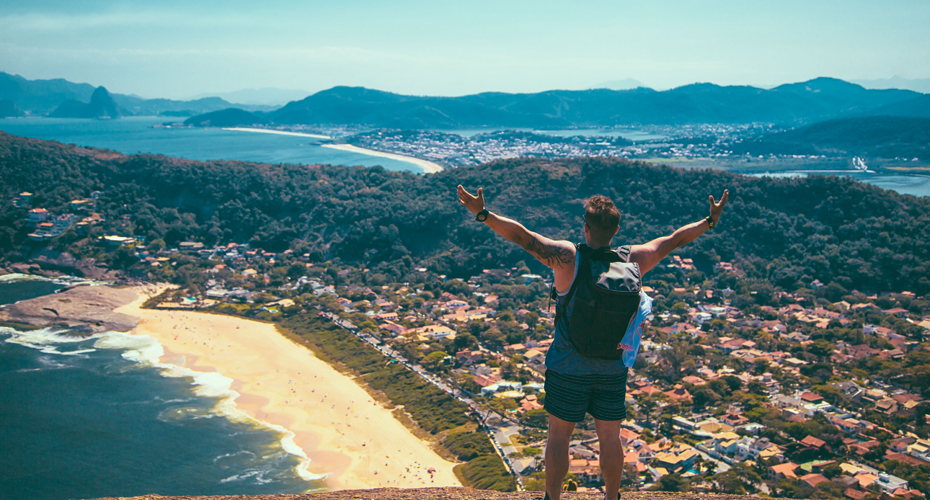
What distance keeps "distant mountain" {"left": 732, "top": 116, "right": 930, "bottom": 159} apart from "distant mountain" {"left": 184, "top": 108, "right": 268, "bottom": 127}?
137470mm

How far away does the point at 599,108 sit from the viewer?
609 ft

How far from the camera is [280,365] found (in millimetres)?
24797

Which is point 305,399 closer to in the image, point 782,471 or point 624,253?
point 782,471

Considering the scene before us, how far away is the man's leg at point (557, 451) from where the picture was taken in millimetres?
3387

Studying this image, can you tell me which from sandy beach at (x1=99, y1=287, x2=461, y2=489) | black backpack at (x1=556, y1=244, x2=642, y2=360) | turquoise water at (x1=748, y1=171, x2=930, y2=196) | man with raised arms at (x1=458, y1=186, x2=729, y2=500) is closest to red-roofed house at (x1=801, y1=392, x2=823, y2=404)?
sandy beach at (x1=99, y1=287, x2=461, y2=489)

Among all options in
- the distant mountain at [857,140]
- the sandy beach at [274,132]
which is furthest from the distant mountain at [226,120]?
the distant mountain at [857,140]

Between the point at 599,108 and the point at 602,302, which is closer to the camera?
the point at 602,302

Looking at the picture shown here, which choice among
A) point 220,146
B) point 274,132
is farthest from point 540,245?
point 274,132

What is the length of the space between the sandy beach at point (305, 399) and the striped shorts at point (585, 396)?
13468 mm

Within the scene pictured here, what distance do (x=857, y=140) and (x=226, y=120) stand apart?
6302 inches

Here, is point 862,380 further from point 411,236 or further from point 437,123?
point 437,123

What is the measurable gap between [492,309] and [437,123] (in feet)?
440

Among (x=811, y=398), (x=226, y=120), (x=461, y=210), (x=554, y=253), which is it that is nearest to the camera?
(x=554, y=253)

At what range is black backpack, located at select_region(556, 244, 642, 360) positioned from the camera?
123 inches
